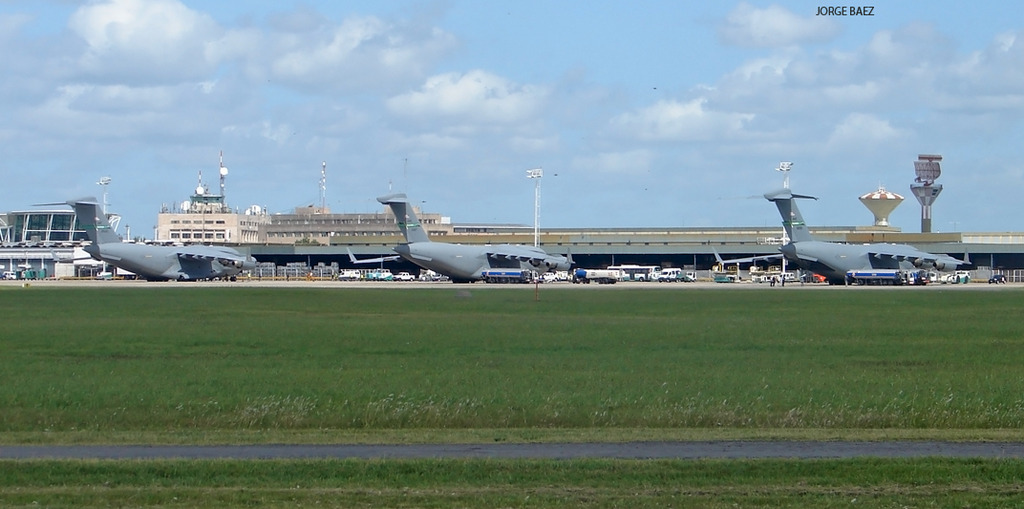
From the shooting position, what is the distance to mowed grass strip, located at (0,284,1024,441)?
2141 centimetres

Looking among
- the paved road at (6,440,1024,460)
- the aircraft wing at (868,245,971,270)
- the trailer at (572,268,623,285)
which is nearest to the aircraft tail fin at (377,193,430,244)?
the trailer at (572,268,623,285)

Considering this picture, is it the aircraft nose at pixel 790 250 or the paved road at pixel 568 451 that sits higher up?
the aircraft nose at pixel 790 250

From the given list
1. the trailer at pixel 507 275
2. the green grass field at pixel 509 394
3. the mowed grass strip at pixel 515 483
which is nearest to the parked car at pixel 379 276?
the trailer at pixel 507 275

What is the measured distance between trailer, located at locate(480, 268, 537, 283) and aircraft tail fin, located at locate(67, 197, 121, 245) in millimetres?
32933

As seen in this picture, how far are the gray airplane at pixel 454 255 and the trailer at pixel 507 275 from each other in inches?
27.1

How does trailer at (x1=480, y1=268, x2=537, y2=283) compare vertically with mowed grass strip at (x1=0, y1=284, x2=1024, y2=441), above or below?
above

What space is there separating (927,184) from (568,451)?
156m

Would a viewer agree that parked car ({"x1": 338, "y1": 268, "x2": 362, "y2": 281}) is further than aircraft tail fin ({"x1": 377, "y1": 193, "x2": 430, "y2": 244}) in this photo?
Yes

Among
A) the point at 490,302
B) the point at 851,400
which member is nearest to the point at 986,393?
the point at 851,400

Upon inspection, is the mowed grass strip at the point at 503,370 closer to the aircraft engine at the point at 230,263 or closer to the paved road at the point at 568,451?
the paved road at the point at 568,451

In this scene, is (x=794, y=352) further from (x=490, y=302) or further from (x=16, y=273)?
(x=16, y=273)

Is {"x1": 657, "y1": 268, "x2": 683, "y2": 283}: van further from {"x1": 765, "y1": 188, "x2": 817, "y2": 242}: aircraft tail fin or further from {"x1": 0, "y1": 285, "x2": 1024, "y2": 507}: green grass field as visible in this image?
{"x1": 0, "y1": 285, "x2": 1024, "y2": 507}: green grass field

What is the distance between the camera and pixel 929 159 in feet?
535

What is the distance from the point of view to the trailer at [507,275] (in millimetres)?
100606
